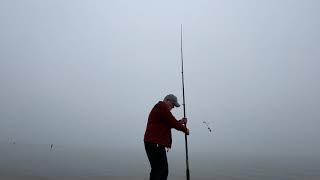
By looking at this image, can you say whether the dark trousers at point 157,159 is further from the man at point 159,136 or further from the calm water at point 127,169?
the calm water at point 127,169

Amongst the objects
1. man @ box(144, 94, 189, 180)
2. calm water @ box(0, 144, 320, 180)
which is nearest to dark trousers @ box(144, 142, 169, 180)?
man @ box(144, 94, 189, 180)

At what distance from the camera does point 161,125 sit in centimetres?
685

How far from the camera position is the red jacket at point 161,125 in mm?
6742

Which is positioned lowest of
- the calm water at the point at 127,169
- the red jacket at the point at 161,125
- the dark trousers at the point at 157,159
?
the calm water at the point at 127,169

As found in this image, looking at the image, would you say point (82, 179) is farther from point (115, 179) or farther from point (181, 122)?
point (181, 122)

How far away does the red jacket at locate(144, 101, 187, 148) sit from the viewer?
22.1 feet

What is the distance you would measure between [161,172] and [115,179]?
28284 millimetres

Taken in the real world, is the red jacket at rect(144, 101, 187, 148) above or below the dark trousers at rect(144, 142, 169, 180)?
above

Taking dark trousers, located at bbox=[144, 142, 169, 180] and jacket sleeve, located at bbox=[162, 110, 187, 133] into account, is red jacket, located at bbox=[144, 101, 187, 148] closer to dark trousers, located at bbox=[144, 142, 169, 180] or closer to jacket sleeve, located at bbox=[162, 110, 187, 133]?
jacket sleeve, located at bbox=[162, 110, 187, 133]

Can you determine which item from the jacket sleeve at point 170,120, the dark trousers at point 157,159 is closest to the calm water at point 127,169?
the dark trousers at point 157,159

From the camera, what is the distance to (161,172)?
6707mm

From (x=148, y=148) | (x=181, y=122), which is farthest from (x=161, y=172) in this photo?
(x=181, y=122)

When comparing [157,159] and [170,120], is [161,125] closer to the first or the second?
[170,120]

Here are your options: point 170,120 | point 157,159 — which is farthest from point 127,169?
point 170,120
